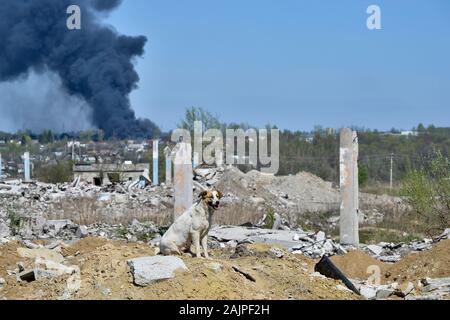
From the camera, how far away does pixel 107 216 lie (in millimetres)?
22734

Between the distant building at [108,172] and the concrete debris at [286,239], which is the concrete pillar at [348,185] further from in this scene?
the distant building at [108,172]

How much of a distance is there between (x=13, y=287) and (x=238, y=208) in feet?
45.8

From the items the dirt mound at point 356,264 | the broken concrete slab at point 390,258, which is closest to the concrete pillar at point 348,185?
the broken concrete slab at point 390,258

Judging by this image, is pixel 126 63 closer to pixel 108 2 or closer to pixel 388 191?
pixel 108 2

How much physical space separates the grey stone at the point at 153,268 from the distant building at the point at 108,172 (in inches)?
1121

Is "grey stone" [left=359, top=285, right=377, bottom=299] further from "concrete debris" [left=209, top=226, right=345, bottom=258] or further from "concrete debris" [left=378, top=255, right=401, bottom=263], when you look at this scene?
"concrete debris" [left=209, top=226, right=345, bottom=258]

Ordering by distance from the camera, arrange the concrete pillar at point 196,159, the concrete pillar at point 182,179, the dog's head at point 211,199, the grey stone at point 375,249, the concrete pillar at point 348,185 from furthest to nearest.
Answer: the concrete pillar at point 196,159 < the concrete pillar at point 348,185 < the concrete pillar at point 182,179 < the grey stone at point 375,249 < the dog's head at point 211,199

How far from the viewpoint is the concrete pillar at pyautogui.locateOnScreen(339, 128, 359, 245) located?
16.2 meters

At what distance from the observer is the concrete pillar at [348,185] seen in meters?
16.2

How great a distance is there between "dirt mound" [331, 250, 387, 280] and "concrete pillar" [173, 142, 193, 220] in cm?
378

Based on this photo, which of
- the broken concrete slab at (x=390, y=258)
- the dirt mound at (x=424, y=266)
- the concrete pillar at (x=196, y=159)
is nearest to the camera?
the dirt mound at (x=424, y=266)

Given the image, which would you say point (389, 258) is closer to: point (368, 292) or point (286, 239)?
point (286, 239)

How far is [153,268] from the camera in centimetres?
924
